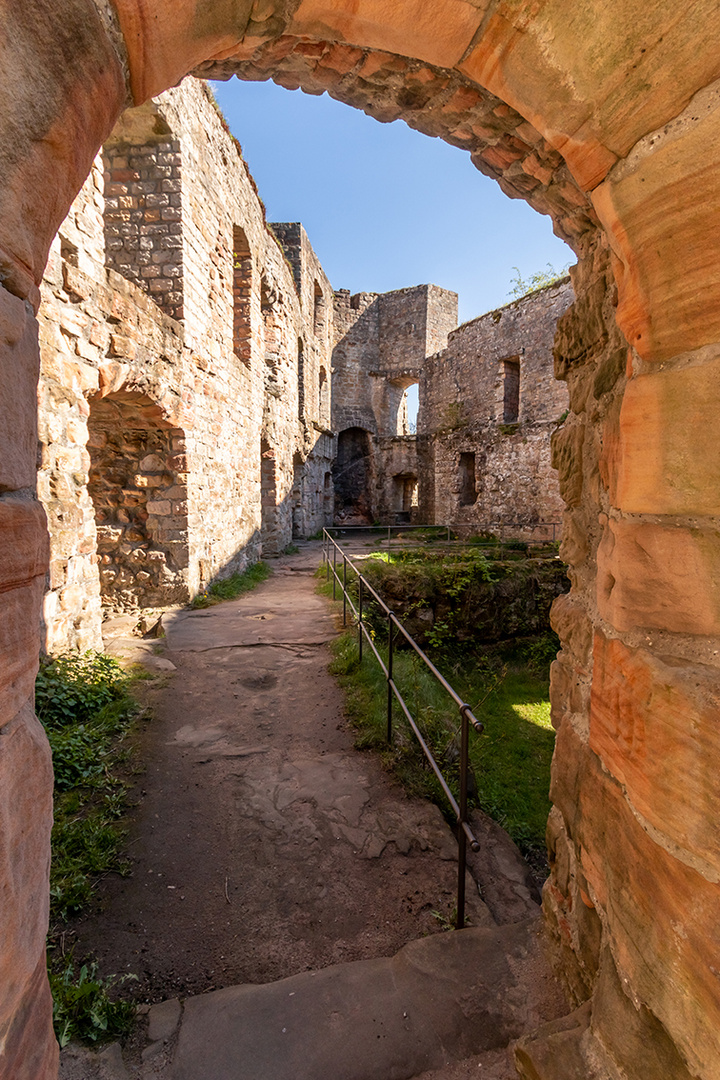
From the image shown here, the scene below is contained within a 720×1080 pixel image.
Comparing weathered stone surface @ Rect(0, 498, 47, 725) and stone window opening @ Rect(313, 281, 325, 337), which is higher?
stone window opening @ Rect(313, 281, 325, 337)

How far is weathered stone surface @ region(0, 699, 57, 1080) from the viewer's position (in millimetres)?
810

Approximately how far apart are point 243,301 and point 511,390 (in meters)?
8.43

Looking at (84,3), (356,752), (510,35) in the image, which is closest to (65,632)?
(356,752)

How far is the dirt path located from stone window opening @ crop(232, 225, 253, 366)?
7307 millimetres

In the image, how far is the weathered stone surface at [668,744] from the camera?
3.02 feet

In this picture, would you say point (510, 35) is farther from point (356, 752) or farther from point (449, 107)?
point (356, 752)

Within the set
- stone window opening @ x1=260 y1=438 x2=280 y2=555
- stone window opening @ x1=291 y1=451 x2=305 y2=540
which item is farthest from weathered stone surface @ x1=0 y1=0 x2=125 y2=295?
stone window opening @ x1=291 y1=451 x2=305 y2=540

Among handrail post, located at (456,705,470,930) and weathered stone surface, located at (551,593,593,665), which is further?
handrail post, located at (456,705,470,930)

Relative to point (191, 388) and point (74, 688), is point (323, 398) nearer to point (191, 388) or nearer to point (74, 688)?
point (191, 388)

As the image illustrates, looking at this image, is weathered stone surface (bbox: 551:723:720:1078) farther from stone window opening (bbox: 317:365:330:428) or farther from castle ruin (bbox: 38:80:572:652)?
stone window opening (bbox: 317:365:330:428)

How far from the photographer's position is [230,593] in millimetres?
7285

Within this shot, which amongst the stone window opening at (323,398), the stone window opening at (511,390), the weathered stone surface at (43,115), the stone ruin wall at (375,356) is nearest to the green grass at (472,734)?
the weathered stone surface at (43,115)

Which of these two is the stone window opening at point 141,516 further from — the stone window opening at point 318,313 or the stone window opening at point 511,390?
the stone window opening at point 318,313

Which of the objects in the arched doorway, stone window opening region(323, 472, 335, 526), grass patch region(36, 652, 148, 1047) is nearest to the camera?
grass patch region(36, 652, 148, 1047)
